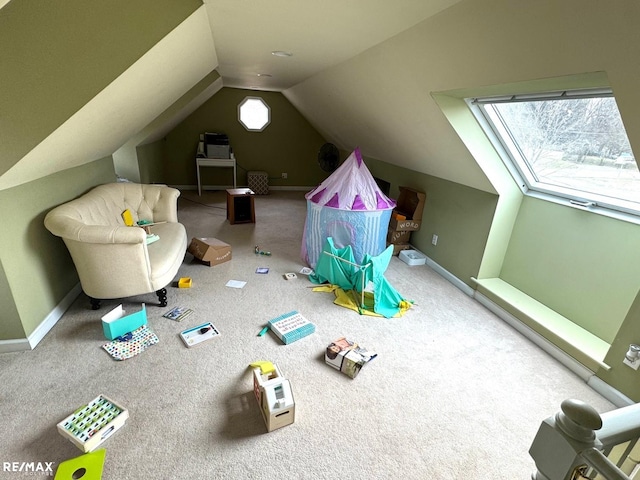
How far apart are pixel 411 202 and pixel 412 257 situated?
76 centimetres

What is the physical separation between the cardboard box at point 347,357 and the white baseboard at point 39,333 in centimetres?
187

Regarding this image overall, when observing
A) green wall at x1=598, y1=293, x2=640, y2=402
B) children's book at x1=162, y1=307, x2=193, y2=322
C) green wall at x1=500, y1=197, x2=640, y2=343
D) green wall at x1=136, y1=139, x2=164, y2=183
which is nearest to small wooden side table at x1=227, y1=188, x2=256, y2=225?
green wall at x1=136, y1=139, x2=164, y2=183

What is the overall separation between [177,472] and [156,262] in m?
1.47

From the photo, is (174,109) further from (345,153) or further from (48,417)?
(48,417)

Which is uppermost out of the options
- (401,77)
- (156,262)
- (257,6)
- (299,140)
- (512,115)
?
(257,6)

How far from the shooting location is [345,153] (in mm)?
6262

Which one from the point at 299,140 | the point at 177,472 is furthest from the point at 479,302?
the point at 299,140

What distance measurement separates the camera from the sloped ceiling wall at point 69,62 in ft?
4.55

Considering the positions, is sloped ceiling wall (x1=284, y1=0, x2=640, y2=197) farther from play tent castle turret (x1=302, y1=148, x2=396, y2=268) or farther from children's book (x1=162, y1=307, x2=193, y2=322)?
children's book (x1=162, y1=307, x2=193, y2=322)

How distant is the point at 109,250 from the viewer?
2109mm

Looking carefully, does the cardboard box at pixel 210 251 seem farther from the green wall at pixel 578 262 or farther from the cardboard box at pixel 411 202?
the green wall at pixel 578 262

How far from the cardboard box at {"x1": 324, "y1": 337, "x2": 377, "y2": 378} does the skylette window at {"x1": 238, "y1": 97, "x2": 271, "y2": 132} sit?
5293 millimetres

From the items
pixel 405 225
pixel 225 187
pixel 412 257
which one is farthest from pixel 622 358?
pixel 225 187

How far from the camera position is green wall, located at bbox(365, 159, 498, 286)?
9.66ft
